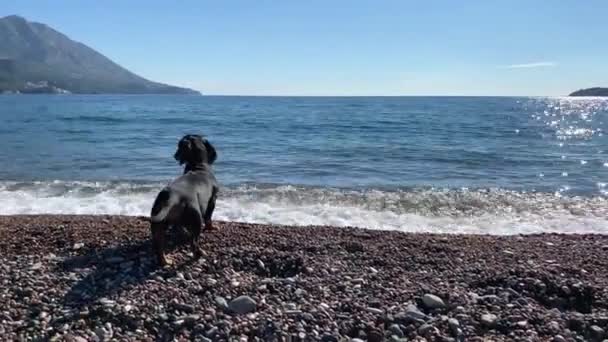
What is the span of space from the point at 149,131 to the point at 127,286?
2906cm

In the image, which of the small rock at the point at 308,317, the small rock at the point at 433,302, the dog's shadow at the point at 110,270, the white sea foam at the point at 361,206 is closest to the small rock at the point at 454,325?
the small rock at the point at 433,302

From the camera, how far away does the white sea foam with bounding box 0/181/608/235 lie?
1005 centimetres

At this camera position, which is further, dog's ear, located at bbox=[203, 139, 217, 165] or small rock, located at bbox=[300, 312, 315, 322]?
dog's ear, located at bbox=[203, 139, 217, 165]

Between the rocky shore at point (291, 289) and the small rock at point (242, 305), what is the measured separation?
1 centimetres

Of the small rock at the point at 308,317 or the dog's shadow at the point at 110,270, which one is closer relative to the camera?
the small rock at the point at 308,317

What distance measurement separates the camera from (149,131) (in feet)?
107

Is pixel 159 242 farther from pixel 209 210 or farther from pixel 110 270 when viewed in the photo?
pixel 209 210

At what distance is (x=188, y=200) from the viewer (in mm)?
5977

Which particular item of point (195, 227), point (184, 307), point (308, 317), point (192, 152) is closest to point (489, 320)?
point (308, 317)

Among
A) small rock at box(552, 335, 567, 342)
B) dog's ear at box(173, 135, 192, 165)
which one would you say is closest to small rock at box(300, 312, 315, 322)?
small rock at box(552, 335, 567, 342)

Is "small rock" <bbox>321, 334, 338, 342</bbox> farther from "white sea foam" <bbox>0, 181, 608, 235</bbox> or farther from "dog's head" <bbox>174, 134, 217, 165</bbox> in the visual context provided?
"white sea foam" <bbox>0, 181, 608, 235</bbox>

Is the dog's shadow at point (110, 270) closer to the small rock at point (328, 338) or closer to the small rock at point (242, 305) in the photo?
the small rock at point (242, 305)

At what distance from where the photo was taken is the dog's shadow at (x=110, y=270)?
5.04 m

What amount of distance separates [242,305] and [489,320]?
2393 millimetres
